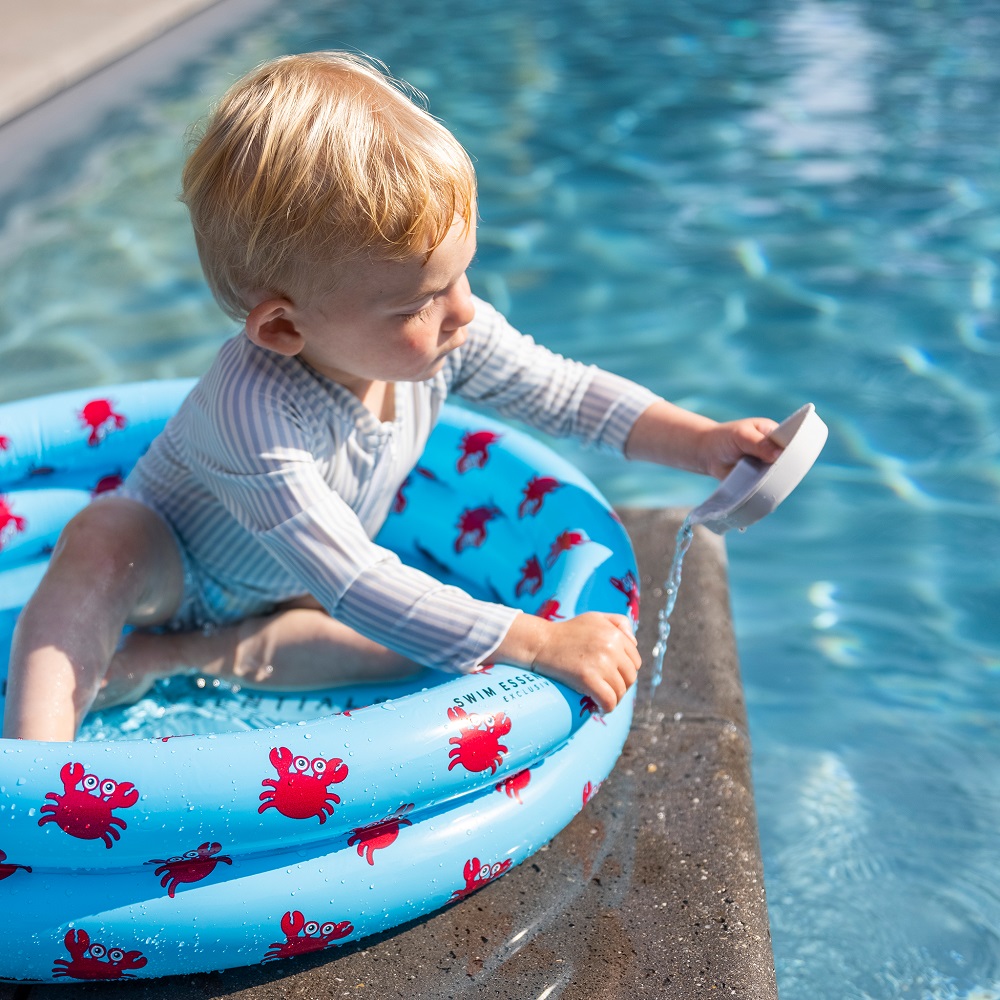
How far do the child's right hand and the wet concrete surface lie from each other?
27 cm

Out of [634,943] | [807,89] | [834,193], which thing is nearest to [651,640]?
[634,943]

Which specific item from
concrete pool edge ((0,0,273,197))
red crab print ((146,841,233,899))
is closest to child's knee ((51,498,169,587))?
red crab print ((146,841,233,899))

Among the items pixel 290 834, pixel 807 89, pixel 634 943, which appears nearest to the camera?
pixel 290 834

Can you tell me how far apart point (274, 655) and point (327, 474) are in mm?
403

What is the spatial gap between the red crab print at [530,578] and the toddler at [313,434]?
0.27 m

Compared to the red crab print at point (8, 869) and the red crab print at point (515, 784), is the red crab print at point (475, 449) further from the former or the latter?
the red crab print at point (8, 869)

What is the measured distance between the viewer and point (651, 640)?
7.76 ft

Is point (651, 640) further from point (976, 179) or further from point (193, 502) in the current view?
point (976, 179)

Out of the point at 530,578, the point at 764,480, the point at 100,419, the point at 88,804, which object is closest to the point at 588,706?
the point at 764,480

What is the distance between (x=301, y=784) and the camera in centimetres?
155

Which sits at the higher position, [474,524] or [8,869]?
[8,869]

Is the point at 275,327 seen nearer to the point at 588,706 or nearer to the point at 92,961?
the point at 588,706

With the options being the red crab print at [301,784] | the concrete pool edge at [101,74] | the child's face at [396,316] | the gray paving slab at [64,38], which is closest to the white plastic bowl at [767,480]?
the child's face at [396,316]

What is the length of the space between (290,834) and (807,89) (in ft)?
18.1
